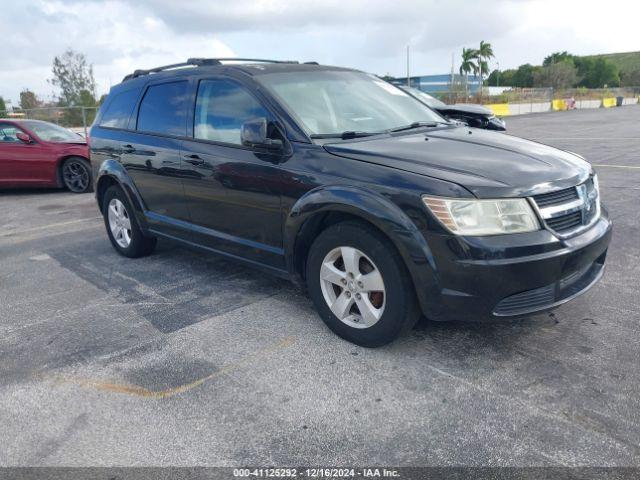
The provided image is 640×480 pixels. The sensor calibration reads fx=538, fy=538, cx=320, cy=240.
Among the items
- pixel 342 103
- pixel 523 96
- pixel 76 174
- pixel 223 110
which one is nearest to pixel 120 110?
pixel 223 110

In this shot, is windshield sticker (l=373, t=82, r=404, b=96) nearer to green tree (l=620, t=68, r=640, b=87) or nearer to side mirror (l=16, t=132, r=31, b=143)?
side mirror (l=16, t=132, r=31, b=143)

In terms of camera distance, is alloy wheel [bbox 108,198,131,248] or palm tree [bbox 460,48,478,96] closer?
alloy wheel [bbox 108,198,131,248]

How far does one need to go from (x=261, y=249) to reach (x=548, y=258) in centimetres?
192

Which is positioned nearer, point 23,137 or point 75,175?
point 23,137

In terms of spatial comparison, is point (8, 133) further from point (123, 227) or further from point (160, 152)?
point (160, 152)

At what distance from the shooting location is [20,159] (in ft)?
32.3

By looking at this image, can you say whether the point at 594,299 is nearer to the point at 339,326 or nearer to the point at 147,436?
the point at 339,326

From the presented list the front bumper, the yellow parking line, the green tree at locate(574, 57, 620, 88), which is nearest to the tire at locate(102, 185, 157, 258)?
the yellow parking line

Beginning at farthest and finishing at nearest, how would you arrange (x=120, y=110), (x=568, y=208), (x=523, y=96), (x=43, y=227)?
(x=523, y=96)
(x=43, y=227)
(x=120, y=110)
(x=568, y=208)

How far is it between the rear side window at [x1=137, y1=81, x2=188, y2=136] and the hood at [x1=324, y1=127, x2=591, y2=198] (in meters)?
1.66

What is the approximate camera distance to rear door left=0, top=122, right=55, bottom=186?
9.84 m

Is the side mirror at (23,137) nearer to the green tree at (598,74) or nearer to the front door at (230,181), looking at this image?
the front door at (230,181)

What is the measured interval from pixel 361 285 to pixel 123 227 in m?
3.24

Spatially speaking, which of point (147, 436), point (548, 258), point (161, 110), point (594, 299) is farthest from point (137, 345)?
point (594, 299)
